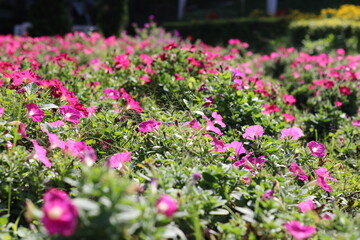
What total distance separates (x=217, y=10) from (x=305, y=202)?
19.5 meters

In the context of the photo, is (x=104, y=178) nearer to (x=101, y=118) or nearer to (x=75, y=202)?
(x=75, y=202)

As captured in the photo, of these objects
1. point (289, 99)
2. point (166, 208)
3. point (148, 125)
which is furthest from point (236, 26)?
point (166, 208)

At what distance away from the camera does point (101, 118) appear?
224 centimetres

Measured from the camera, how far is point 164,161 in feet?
5.82

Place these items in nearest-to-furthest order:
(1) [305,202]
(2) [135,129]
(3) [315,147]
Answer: (1) [305,202], (3) [315,147], (2) [135,129]

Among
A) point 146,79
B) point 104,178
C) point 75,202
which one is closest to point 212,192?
point 104,178

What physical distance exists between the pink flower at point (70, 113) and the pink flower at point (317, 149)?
1.18 meters

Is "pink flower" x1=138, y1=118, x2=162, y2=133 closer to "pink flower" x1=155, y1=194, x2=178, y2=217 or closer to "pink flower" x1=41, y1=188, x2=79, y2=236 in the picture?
"pink flower" x1=155, y1=194, x2=178, y2=217

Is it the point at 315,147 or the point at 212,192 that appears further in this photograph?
the point at 315,147

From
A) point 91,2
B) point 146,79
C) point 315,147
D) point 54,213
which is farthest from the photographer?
point 91,2

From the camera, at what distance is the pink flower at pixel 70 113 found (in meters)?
2.01

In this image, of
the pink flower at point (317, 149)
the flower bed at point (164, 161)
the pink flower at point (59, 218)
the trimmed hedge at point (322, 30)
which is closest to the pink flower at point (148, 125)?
the flower bed at point (164, 161)

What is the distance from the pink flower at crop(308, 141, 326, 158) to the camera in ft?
6.91

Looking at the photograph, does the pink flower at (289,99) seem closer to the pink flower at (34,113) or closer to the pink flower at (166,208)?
the pink flower at (34,113)
